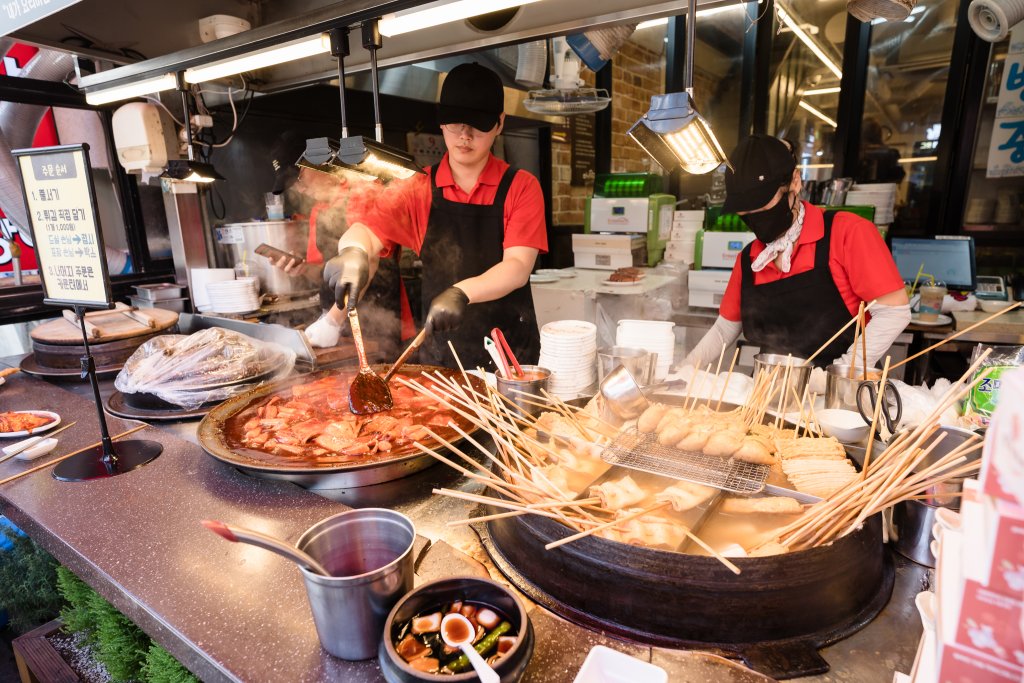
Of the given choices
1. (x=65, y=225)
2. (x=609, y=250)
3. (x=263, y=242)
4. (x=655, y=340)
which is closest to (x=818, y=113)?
(x=609, y=250)

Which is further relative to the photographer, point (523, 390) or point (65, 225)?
point (65, 225)

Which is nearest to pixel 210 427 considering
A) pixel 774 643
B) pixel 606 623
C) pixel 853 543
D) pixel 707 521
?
pixel 606 623

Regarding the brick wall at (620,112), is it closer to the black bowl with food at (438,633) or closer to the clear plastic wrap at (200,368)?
the clear plastic wrap at (200,368)

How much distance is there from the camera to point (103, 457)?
2.01 meters

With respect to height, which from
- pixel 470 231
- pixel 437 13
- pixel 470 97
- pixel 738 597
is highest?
pixel 437 13

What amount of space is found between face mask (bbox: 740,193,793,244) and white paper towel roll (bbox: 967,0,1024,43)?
75.6 inches

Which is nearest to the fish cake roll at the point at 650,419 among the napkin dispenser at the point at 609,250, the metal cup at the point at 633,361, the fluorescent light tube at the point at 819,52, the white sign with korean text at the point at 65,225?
the metal cup at the point at 633,361

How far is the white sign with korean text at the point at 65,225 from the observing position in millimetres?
1922

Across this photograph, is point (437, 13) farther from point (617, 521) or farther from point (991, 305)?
point (991, 305)

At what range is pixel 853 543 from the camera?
3.79 feet

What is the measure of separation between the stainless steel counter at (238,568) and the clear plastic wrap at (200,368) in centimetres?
36

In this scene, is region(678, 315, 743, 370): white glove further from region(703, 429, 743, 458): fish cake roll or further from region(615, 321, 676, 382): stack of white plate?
region(703, 429, 743, 458): fish cake roll

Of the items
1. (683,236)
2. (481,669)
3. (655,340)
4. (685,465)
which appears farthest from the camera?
(683,236)

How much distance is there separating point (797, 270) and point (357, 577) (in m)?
3.03
